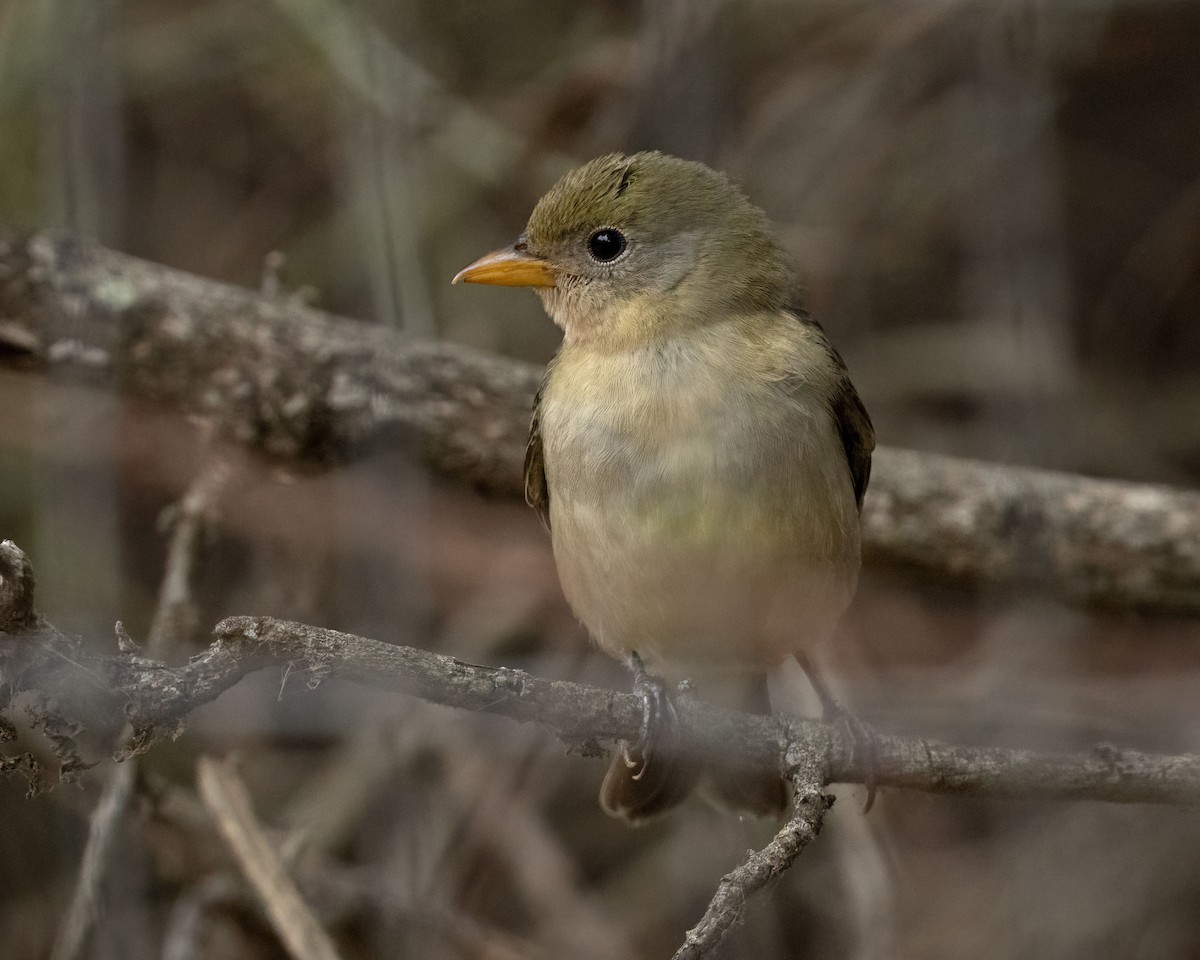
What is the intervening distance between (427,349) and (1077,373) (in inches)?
83.9

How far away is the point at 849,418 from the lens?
2604 millimetres

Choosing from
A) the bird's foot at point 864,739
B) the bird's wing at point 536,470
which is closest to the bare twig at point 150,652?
the bird's wing at point 536,470

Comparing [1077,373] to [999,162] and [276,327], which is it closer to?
[999,162]

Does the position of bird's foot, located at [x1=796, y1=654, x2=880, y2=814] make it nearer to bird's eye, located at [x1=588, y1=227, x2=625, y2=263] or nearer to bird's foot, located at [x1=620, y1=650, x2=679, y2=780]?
bird's foot, located at [x1=620, y1=650, x2=679, y2=780]

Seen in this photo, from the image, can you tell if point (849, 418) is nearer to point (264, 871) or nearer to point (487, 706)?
point (487, 706)

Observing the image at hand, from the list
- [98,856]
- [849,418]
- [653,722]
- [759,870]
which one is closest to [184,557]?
[98,856]

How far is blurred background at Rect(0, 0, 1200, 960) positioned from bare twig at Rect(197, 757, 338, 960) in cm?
11

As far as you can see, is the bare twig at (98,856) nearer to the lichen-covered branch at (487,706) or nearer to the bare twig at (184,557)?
the bare twig at (184,557)

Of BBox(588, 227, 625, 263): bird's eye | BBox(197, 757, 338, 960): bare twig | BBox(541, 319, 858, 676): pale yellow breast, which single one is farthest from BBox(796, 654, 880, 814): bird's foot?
BBox(197, 757, 338, 960): bare twig

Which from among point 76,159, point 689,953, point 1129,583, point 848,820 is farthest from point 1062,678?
point 76,159

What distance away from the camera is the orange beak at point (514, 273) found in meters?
2.67

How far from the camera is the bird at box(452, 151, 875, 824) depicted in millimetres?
2314

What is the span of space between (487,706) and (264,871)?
1.14m

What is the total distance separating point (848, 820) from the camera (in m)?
3.28
